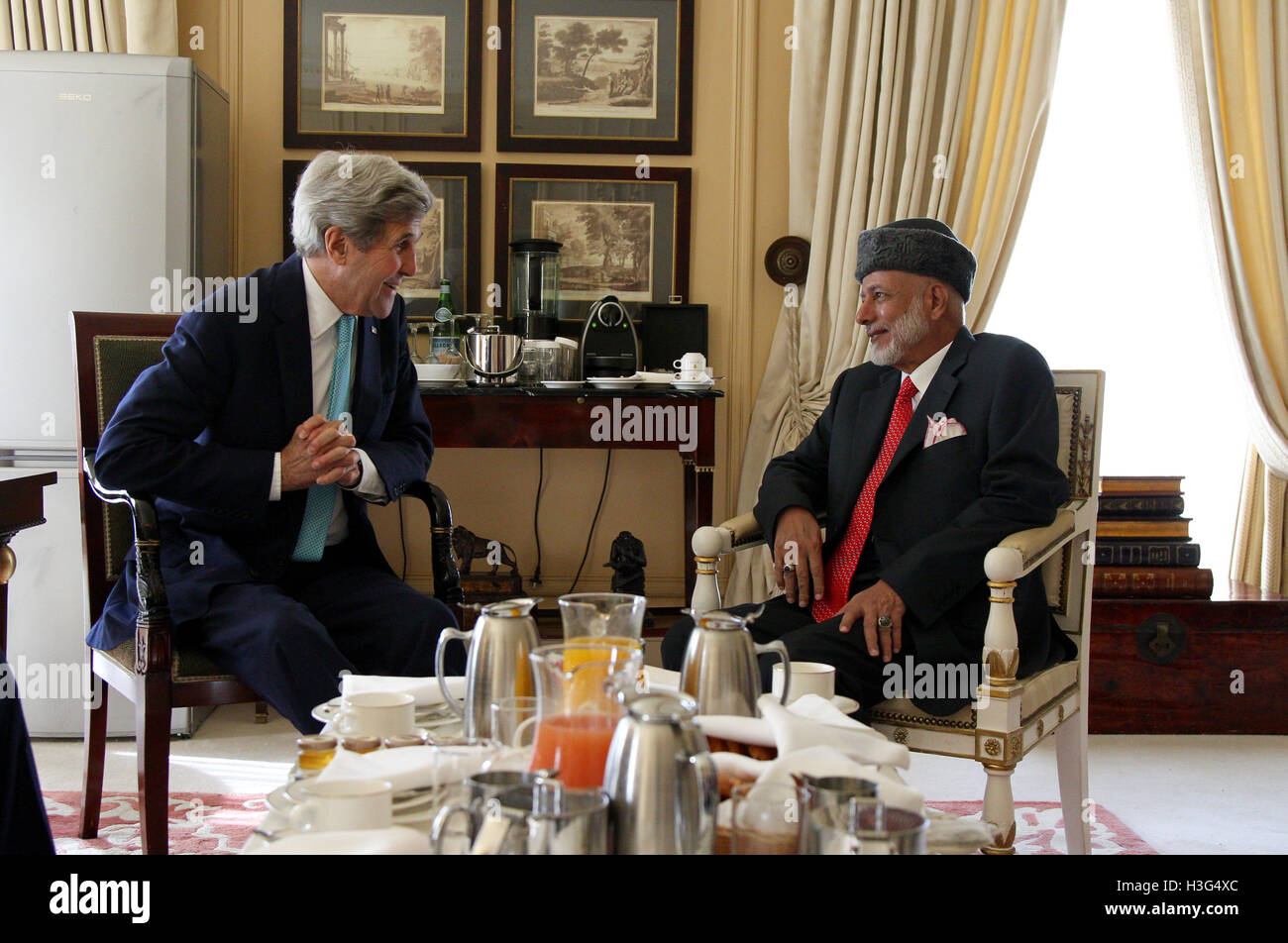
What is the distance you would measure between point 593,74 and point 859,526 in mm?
2413

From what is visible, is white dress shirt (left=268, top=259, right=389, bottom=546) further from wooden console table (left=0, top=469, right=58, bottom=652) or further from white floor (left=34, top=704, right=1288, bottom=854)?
white floor (left=34, top=704, right=1288, bottom=854)

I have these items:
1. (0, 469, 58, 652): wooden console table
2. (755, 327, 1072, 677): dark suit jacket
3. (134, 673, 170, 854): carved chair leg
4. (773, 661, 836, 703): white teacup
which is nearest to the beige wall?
(755, 327, 1072, 677): dark suit jacket

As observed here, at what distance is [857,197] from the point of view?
167 inches

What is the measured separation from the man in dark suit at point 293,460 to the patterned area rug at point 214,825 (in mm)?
487

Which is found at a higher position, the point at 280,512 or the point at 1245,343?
the point at 1245,343

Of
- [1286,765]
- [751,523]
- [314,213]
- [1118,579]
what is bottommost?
[1286,765]

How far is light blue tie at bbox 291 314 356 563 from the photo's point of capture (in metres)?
2.57

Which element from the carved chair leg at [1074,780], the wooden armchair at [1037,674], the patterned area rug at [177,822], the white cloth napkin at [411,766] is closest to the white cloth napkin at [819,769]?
the white cloth napkin at [411,766]

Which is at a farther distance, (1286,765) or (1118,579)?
(1118,579)

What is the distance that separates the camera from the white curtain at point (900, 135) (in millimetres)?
4215

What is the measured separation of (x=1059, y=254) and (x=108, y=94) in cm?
328

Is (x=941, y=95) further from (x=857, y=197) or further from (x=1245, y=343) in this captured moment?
(x=1245, y=343)

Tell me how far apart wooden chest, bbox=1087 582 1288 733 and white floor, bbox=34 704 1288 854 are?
Result: 0.07 m
